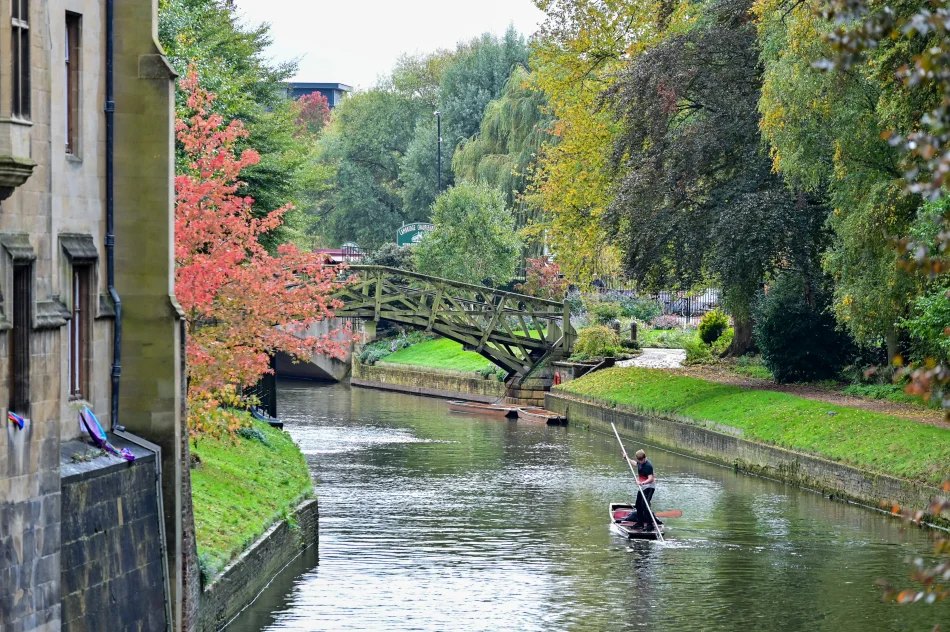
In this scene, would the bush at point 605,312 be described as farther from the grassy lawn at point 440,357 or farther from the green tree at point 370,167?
the green tree at point 370,167

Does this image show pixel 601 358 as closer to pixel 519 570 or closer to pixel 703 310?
pixel 703 310

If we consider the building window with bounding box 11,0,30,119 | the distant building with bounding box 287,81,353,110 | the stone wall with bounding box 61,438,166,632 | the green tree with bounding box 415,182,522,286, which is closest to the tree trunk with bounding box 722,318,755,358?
the green tree with bounding box 415,182,522,286

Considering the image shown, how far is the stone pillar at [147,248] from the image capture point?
1526 cm

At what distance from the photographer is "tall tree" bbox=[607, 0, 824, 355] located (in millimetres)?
35281

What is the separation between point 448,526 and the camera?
83.3 feet

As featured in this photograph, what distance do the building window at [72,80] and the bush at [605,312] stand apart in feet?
127

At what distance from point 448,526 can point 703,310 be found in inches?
1378

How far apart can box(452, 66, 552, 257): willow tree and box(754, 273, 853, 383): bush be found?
21.8 m

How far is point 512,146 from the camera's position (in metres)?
62.5

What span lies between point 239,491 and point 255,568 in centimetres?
255

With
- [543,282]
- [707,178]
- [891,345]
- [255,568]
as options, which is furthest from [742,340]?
[255,568]

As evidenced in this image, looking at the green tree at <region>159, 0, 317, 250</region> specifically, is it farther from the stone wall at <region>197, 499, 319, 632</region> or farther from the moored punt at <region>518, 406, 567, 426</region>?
the moored punt at <region>518, 406, 567, 426</region>

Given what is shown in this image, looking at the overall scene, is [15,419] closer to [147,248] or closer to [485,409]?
[147,248]

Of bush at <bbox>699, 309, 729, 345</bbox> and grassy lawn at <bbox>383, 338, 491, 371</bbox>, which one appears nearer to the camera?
bush at <bbox>699, 309, 729, 345</bbox>
